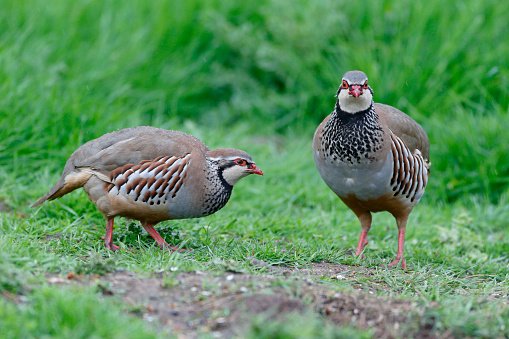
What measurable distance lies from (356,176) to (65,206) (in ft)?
7.67

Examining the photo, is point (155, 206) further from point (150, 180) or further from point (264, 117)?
point (264, 117)

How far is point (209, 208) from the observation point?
445cm

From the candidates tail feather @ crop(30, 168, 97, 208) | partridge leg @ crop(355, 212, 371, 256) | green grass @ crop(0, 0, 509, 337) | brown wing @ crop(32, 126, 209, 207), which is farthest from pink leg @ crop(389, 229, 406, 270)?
tail feather @ crop(30, 168, 97, 208)

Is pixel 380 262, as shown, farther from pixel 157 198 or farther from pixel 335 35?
pixel 335 35

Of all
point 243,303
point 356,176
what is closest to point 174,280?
point 243,303

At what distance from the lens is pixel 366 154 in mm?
4309

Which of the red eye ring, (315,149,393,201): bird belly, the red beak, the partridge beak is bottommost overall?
the partridge beak

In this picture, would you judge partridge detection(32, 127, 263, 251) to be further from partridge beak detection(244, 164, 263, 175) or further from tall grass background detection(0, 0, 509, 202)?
tall grass background detection(0, 0, 509, 202)

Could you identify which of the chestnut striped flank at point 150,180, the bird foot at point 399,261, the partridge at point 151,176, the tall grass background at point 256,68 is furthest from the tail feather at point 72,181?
the bird foot at point 399,261

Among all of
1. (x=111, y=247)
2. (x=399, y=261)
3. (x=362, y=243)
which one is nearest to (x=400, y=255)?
(x=399, y=261)

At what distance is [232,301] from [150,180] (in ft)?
4.51

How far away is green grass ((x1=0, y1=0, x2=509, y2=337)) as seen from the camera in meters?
4.10

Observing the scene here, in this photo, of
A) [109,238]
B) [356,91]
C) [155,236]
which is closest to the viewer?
[356,91]

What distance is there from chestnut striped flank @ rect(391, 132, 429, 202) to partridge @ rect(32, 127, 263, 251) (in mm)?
1089
